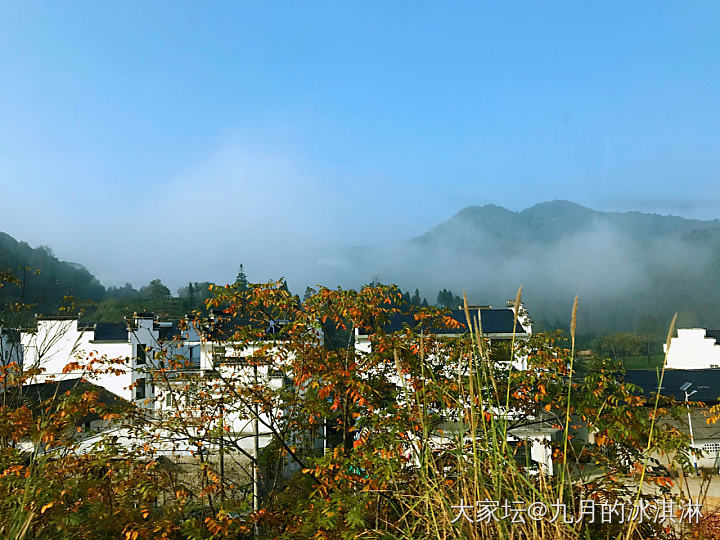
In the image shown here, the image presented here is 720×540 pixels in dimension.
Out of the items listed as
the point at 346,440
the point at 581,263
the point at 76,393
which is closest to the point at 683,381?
the point at 346,440

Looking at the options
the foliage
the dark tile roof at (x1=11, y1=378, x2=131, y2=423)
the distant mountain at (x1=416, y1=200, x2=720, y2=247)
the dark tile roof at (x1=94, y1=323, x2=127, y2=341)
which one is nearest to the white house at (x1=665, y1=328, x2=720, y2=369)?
the foliage

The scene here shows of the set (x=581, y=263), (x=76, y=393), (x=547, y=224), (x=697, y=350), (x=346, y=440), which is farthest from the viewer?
(x=547, y=224)

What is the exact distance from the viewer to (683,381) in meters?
16.1

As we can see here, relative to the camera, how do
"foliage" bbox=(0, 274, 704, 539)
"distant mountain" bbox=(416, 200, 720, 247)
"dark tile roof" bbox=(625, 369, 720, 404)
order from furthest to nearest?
"distant mountain" bbox=(416, 200, 720, 247) → "dark tile roof" bbox=(625, 369, 720, 404) → "foliage" bbox=(0, 274, 704, 539)

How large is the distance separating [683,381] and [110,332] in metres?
20.1

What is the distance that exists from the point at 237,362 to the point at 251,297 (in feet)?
2.38

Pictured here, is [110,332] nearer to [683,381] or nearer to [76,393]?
[76,393]

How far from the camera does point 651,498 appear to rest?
2.38 meters

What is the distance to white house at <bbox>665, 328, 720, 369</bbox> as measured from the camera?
1983cm

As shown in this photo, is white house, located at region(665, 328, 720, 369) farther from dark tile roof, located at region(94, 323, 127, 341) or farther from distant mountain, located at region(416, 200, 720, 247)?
distant mountain, located at region(416, 200, 720, 247)

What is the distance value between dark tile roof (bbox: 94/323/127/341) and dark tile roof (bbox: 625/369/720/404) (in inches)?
671

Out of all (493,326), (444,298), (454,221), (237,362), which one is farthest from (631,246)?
(237,362)

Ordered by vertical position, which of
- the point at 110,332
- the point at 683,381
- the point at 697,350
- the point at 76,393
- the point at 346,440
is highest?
the point at 76,393

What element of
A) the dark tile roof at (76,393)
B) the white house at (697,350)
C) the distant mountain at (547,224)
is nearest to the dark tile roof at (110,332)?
the dark tile roof at (76,393)
